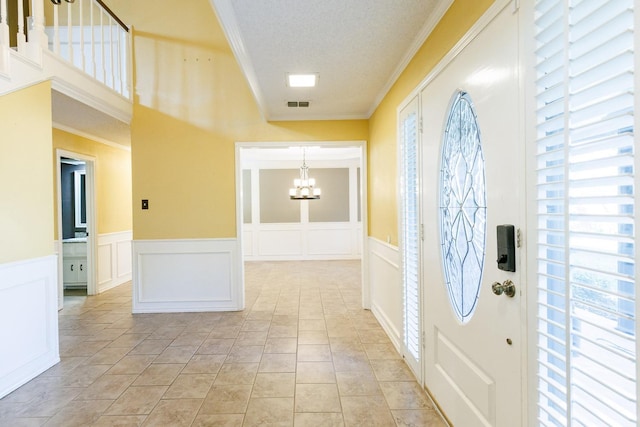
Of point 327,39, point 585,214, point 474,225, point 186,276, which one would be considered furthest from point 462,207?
point 186,276

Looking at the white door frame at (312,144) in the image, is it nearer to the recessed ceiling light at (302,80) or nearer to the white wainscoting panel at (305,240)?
the recessed ceiling light at (302,80)


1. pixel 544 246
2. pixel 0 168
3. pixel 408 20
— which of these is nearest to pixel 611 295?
pixel 544 246

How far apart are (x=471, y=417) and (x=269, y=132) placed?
3.62 m

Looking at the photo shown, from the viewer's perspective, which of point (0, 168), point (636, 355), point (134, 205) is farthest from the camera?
point (134, 205)

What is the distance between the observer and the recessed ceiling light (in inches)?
117

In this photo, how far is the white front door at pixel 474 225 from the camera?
128 cm

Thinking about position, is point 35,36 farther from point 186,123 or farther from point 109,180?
point 109,180

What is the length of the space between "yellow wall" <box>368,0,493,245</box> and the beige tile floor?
3.80 ft

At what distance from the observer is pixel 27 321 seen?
2.60 meters

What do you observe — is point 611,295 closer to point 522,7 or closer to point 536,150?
point 536,150

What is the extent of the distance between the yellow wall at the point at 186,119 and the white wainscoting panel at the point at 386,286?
1.83 meters

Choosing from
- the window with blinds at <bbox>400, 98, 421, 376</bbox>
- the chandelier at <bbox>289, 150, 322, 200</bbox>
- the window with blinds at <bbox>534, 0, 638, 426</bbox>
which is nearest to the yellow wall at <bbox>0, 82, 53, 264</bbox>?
the window with blinds at <bbox>400, 98, 421, 376</bbox>

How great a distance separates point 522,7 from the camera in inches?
46.4

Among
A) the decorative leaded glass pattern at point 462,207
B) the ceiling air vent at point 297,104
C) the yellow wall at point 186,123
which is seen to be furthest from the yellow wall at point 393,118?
the ceiling air vent at point 297,104
